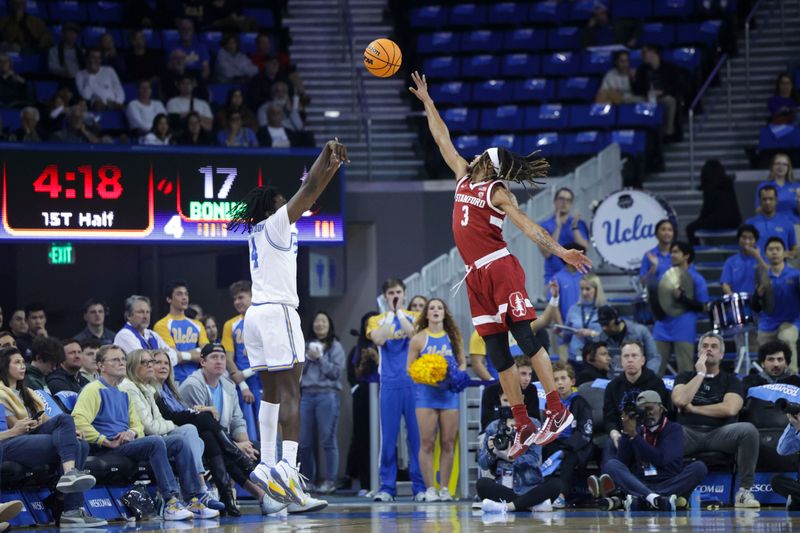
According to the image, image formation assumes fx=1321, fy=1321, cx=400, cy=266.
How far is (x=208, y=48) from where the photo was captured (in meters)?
20.4

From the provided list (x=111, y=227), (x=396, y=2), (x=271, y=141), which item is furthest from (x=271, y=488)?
(x=396, y=2)

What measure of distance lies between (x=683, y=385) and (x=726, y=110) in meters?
8.87

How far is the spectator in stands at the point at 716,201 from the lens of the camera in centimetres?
1711

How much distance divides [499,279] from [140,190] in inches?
279

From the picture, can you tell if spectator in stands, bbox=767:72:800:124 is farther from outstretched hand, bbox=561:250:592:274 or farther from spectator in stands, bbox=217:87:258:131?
outstretched hand, bbox=561:250:592:274

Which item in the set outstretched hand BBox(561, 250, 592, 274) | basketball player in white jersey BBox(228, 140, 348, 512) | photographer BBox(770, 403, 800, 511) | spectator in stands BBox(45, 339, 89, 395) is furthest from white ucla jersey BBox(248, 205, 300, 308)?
photographer BBox(770, 403, 800, 511)

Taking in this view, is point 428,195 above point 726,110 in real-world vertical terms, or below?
below

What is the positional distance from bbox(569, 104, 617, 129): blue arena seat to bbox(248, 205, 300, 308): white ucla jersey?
10.4 meters

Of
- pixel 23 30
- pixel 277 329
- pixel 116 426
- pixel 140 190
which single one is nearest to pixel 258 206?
pixel 277 329

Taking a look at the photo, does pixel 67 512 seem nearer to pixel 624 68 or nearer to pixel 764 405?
pixel 764 405

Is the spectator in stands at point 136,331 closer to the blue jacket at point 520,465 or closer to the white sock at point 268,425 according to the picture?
the blue jacket at point 520,465

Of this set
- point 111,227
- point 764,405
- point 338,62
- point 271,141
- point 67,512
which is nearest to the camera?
point 67,512

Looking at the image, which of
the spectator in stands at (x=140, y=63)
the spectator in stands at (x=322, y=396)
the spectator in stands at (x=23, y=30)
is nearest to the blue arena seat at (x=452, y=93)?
the spectator in stands at (x=140, y=63)

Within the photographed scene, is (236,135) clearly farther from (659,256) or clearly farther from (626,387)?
(626,387)
